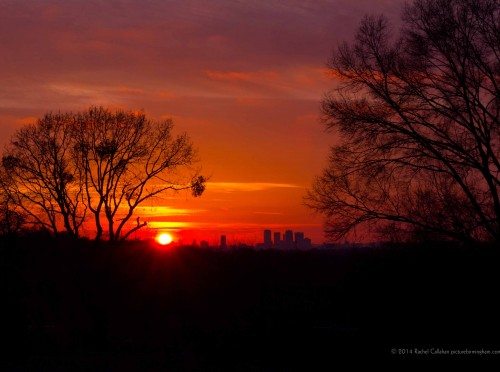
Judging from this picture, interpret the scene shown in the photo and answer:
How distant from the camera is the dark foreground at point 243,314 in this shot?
15.9m

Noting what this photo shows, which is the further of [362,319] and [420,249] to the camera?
[420,249]

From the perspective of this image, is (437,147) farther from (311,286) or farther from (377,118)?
(311,286)

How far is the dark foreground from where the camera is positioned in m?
15.9

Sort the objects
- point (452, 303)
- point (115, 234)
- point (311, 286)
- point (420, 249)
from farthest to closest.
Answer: point (115, 234) → point (311, 286) → point (420, 249) → point (452, 303)

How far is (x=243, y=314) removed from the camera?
69.1 feet

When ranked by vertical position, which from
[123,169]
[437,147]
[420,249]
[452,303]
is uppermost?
[123,169]

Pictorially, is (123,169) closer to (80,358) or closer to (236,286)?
(236,286)

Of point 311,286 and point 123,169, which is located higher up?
point 123,169

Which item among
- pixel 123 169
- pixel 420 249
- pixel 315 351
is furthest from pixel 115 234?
pixel 315 351

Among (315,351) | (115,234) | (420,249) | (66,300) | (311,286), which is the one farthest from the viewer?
(115,234)

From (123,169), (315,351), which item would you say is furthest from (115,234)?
(315,351)

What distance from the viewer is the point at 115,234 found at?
55.2 meters

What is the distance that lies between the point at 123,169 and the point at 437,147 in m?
32.5

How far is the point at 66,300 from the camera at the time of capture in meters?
24.7
